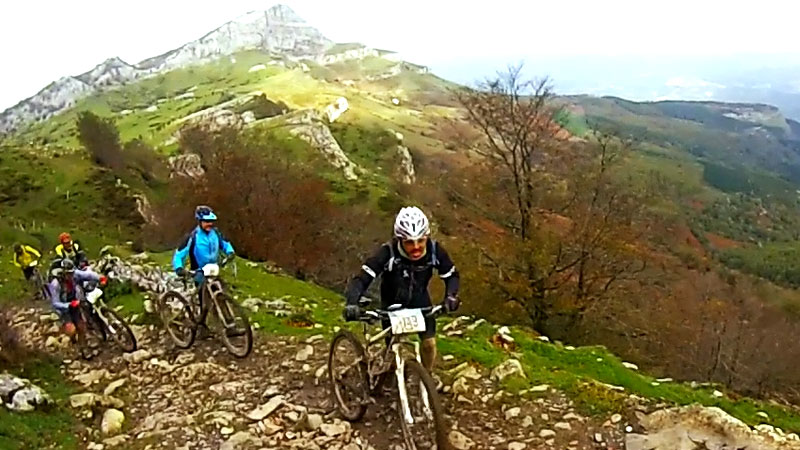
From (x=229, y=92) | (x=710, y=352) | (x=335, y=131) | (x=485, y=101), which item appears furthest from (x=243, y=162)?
(x=229, y=92)

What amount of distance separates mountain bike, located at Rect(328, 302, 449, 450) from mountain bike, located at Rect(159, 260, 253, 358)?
310cm

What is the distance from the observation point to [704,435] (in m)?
7.75

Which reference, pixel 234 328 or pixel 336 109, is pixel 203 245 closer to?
pixel 234 328

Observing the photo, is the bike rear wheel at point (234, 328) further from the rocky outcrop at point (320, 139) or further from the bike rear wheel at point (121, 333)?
the rocky outcrop at point (320, 139)

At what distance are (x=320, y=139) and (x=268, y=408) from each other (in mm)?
98989

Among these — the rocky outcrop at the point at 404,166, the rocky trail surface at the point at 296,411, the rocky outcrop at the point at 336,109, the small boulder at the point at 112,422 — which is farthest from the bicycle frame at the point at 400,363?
the rocky outcrop at the point at 336,109

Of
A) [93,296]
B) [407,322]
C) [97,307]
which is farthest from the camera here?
[97,307]

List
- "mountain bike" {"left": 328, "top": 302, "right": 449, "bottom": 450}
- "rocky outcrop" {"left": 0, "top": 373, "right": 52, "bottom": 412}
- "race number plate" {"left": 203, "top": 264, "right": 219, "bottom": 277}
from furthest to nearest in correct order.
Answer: "race number plate" {"left": 203, "top": 264, "right": 219, "bottom": 277}, "rocky outcrop" {"left": 0, "top": 373, "right": 52, "bottom": 412}, "mountain bike" {"left": 328, "top": 302, "right": 449, "bottom": 450}

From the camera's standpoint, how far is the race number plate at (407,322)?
7.06 meters

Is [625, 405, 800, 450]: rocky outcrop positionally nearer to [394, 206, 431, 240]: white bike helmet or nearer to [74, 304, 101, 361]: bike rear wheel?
[394, 206, 431, 240]: white bike helmet

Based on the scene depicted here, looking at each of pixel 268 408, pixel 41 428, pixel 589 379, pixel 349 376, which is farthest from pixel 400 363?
pixel 41 428

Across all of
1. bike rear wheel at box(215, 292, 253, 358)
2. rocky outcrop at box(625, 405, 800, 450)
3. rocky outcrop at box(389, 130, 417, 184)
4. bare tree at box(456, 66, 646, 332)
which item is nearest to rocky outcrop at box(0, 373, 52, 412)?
bike rear wheel at box(215, 292, 253, 358)

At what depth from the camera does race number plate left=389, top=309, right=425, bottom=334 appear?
7062 mm

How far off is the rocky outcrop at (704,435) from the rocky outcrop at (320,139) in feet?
278
